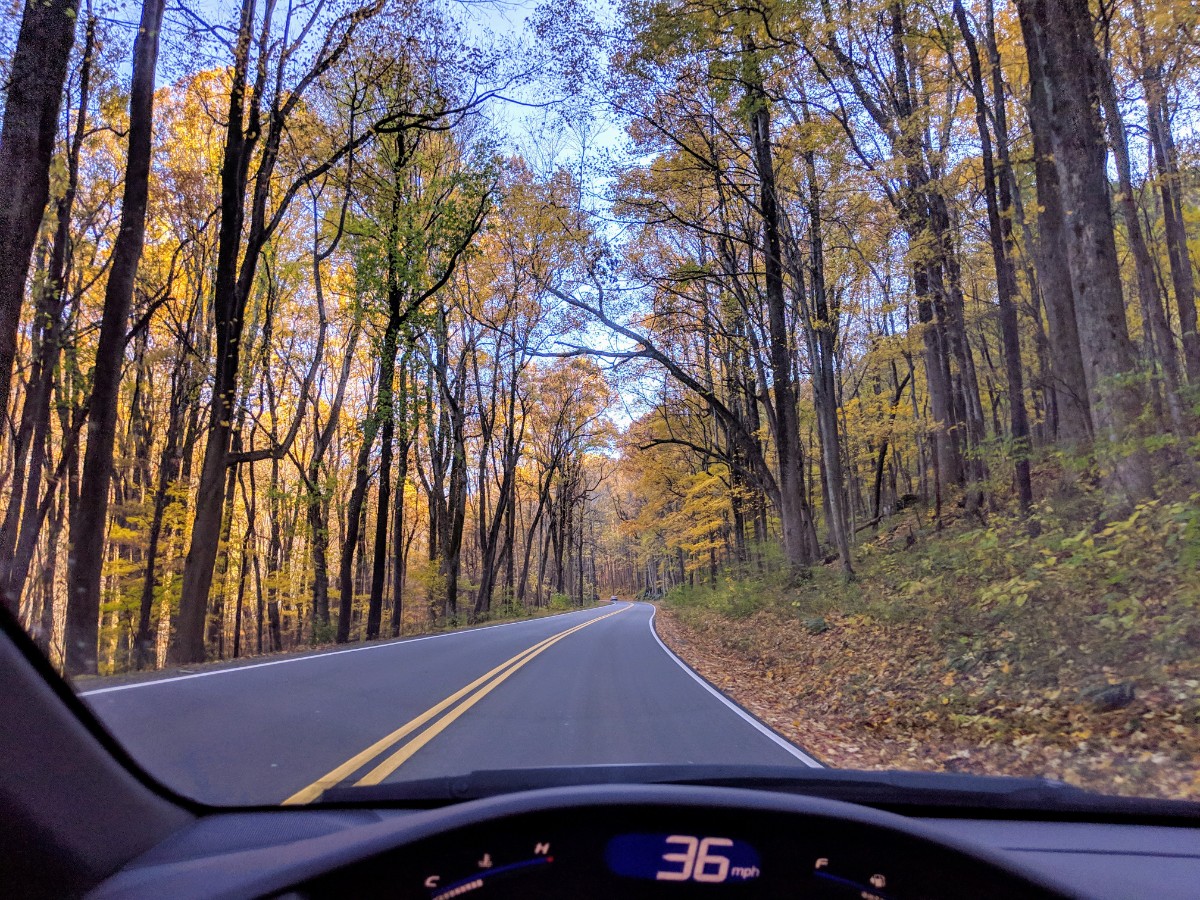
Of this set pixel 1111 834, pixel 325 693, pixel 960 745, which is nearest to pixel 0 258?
pixel 325 693

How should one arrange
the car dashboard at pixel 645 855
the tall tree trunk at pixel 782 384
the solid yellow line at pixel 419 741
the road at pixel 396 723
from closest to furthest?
1. the car dashboard at pixel 645 855
2. the solid yellow line at pixel 419 741
3. the road at pixel 396 723
4. the tall tree trunk at pixel 782 384

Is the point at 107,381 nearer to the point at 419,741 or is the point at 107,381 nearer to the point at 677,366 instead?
the point at 419,741

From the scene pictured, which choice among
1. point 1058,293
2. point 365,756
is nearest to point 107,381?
point 365,756

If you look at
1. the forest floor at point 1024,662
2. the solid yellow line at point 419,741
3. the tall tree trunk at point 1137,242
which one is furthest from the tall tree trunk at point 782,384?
the solid yellow line at point 419,741

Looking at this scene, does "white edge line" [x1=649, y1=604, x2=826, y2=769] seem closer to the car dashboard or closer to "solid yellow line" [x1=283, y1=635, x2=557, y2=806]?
the car dashboard

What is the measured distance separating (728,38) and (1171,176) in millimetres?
11029

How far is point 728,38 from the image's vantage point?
517 inches

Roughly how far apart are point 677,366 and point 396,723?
13.1m

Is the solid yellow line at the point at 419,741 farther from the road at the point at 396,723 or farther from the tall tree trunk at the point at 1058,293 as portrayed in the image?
the tall tree trunk at the point at 1058,293

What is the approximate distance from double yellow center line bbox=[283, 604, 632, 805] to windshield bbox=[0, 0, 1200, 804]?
54 millimetres

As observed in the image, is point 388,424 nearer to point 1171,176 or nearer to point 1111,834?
point 1111,834

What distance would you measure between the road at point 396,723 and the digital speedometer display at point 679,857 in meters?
2.22

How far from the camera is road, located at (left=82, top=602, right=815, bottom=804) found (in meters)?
4.48

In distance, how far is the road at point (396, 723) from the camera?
4484 mm
